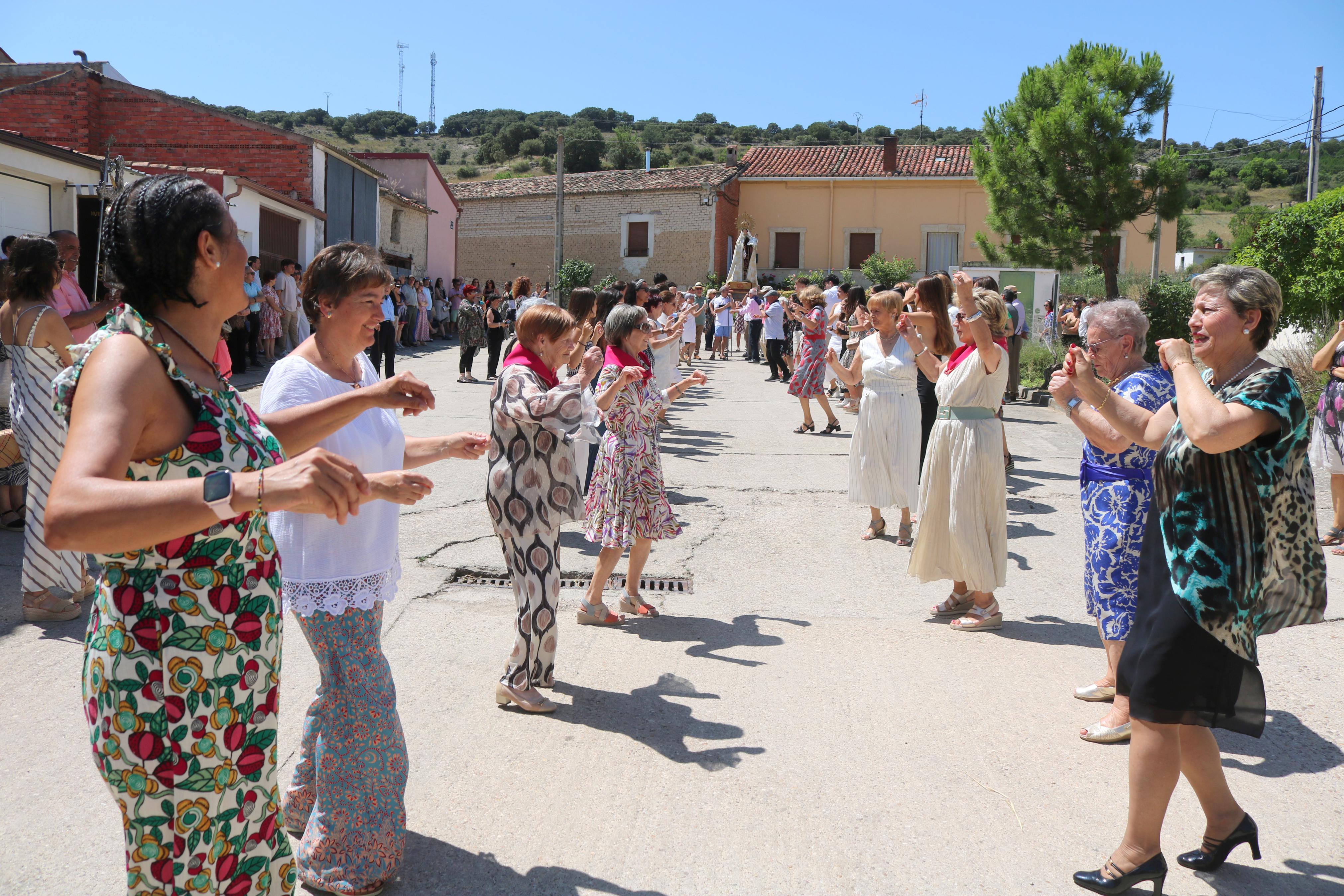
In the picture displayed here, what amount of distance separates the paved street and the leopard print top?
90 cm

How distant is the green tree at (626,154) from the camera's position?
70188 millimetres

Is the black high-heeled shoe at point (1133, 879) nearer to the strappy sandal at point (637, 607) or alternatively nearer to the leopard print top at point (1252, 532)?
the leopard print top at point (1252, 532)

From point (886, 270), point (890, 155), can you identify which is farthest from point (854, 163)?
point (886, 270)

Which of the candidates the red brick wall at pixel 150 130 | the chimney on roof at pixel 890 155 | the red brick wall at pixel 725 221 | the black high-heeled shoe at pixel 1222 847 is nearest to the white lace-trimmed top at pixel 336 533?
the black high-heeled shoe at pixel 1222 847

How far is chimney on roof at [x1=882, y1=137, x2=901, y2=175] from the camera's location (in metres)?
43.6

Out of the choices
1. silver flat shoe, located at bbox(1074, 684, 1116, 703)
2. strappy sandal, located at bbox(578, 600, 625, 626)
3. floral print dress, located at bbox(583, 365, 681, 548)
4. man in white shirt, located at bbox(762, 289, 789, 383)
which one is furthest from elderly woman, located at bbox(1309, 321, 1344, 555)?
man in white shirt, located at bbox(762, 289, 789, 383)

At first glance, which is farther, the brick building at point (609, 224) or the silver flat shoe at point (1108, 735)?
the brick building at point (609, 224)

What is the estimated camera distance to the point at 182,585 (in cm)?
193

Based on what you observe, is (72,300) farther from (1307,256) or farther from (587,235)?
(587,235)

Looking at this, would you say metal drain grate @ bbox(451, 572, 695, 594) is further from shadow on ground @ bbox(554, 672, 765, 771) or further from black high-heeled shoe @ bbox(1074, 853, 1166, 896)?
black high-heeled shoe @ bbox(1074, 853, 1166, 896)

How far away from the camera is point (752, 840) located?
3.25 metres

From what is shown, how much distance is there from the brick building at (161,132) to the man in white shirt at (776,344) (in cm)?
1065

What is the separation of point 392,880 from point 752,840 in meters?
1.12

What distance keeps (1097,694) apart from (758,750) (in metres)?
1.68
